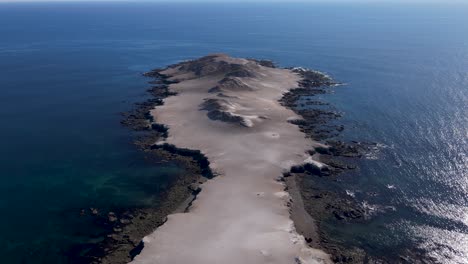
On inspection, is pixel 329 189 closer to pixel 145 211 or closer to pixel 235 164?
pixel 235 164

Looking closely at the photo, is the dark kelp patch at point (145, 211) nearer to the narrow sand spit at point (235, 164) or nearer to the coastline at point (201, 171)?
the coastline at point (201, 171)

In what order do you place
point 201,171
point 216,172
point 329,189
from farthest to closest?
point 201,171
point 216,172
point 329,189

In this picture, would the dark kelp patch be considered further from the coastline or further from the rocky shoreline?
the rocky shoreline

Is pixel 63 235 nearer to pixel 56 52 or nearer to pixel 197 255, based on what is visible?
pixel 197 255

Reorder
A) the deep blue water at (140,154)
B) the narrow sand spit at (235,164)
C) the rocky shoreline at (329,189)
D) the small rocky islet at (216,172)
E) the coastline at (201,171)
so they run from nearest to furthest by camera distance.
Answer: the narrow sand spit at (235,164)
the rocky shoreline at (329,189)
the coastline at (201,171)
the small rocky islet at (216,172)
the deep blue water at (140,154)

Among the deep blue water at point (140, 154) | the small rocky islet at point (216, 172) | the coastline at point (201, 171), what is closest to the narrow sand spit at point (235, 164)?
the small rocky islet at point (216, 172)

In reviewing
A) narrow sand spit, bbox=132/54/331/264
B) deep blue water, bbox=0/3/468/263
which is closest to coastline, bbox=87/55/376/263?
narrow sand spit, bbox=132/54/331/264

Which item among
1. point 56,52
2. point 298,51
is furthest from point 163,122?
point 56,52

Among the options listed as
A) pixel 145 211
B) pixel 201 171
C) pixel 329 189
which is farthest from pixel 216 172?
pixel 329 189

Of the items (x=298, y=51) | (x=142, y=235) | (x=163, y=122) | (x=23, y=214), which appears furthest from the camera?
(x=298, y=51)
